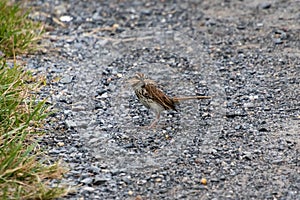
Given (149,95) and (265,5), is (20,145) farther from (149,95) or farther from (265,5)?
(265,5)

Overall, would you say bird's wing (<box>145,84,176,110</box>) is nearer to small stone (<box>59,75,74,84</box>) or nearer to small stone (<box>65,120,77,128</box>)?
small stone (<box>65,120,77,128</box>)

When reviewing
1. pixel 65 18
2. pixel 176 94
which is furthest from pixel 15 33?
pixel 176 94

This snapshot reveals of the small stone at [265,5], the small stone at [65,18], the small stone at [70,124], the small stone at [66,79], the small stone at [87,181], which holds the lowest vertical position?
the small stone at [65,18]

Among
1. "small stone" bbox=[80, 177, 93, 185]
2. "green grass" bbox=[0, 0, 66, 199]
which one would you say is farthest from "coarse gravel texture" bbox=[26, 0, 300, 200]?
"green grass" bbox=[0, 0, 66, 199]

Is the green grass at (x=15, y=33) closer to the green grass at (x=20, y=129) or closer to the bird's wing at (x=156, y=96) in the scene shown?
the green grass at (x=20, y=129)

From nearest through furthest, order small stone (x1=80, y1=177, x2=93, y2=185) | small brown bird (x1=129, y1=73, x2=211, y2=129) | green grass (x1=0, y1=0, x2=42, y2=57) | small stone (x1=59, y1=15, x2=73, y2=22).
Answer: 1. small stone (x1=80, y1=177, x2=93, y2=185)
2. small brown bird (x1=129, y1=73, x2=211, y2=129)
3. green grass (x1=0, y1=0, x2=42, y2=57)
4. small stone (x1=59, y1=15, x2=73, y2=22)

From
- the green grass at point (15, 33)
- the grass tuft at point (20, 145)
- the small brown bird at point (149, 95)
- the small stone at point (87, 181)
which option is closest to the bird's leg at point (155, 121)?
the small brown bird at point (149, 95)

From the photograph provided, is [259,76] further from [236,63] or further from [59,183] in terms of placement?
[59,183]
